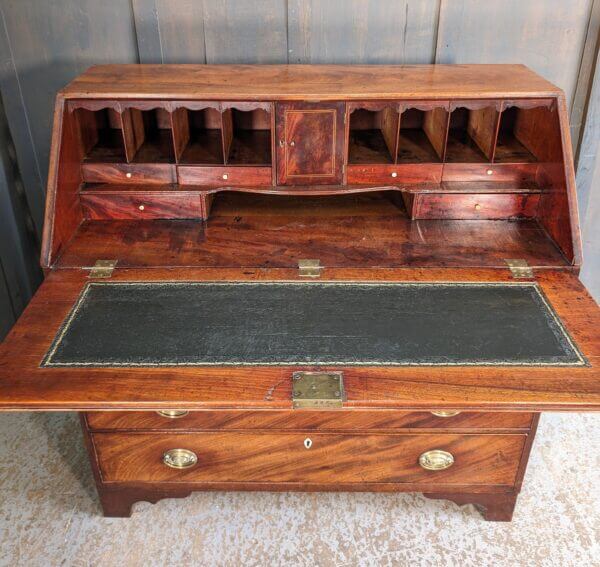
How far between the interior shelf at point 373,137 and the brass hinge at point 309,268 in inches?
17.0

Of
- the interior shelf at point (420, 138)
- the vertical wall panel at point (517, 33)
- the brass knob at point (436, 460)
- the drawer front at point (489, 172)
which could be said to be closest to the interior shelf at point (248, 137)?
the interior shelf at point (420, 138)

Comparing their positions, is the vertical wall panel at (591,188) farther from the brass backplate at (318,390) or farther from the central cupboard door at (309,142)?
the brass backplate at (318,390)

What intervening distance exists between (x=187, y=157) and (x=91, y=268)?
0.56 metres

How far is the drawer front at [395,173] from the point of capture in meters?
2.22

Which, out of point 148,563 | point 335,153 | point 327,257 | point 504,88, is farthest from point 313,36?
point 148,563

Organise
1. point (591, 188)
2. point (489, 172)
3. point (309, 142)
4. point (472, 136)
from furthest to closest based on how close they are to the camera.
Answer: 1. point (591, 188)
2. point (472, 136)
3. point (489, 172)
4. point (309, 142)

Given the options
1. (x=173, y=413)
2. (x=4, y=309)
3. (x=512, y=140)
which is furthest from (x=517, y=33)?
(x=4, y=309)

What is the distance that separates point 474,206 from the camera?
228 cm

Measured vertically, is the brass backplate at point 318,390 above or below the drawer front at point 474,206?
below

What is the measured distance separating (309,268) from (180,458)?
2.45 ft

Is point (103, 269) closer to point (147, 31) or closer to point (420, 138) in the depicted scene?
point (147, 31)

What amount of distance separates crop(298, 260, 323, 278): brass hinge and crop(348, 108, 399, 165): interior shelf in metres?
0.43

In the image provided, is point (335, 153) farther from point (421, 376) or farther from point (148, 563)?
point (148, 563)

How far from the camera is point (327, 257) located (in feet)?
6.94
